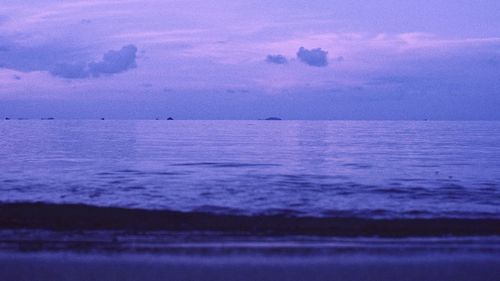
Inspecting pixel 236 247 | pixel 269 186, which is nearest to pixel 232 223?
pixel 236 247

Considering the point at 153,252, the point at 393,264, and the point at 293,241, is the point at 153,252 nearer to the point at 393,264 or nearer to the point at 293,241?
the point at 293,241

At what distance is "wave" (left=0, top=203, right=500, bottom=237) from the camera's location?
12672 mm

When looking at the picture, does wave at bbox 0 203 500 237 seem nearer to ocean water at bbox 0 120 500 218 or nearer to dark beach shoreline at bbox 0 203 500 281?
dark beach shoreline at bbox 0 203 500 281

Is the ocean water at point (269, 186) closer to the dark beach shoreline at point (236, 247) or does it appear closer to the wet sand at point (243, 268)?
the dark beach shoreline at point (236, 247)

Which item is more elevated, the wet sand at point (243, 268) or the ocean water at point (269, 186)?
the ocean water at point (269, 186)

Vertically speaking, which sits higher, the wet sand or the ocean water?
the ocean water

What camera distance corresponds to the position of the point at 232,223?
13.7m

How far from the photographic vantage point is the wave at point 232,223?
12672 millimetres

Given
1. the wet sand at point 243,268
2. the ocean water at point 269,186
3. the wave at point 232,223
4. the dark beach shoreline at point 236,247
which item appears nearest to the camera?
the wet sand at point 243,268

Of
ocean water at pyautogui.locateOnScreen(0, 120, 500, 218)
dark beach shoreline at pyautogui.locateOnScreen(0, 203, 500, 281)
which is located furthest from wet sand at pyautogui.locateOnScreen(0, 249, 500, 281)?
ocean water at pyautogui.locateOnScreen(0, 120, 500, 218)

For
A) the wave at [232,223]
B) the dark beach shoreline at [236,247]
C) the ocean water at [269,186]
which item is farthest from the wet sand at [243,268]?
the ocean water at [269,186]

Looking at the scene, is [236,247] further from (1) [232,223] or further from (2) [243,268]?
(1) [232,223]

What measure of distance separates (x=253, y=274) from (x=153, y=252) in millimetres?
2473

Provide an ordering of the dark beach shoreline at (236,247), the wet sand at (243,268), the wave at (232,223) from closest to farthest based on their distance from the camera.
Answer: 1. the wet sand at (243,268)
2. the dark beach shoreline at (236,247)
3. the wave at (232,223)
